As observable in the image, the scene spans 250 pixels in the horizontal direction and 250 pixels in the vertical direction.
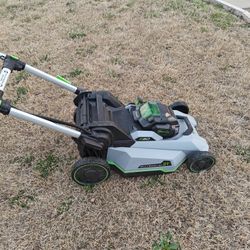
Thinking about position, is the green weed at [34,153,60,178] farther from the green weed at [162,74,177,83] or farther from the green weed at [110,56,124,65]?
the green weed at [110,56,124,65]

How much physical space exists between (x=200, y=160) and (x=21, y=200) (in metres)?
1.57

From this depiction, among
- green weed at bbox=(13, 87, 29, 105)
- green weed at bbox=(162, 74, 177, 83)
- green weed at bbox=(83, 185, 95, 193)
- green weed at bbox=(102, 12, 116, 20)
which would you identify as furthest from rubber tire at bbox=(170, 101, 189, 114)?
green weed at bbox=(102, 12, 116, 20)

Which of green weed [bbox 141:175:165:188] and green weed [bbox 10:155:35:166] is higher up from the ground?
green weed [bbox 141:175:165:188]

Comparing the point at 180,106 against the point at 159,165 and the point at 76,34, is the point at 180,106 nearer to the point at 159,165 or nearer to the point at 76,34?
the point at 159,165

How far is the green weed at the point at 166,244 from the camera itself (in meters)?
2.71

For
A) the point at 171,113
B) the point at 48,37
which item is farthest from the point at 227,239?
the point at 48,37

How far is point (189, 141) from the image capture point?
10.2ft

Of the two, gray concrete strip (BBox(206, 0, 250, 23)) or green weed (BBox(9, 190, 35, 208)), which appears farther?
gray concrete strip (BBox(206, 0, 250, 23))

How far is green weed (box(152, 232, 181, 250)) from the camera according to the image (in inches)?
A: 107

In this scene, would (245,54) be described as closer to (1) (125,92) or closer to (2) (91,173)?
(1) (125,92)

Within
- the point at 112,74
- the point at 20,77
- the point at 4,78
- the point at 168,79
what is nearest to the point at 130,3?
the point at 112,74

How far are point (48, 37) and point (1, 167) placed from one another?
114 inches

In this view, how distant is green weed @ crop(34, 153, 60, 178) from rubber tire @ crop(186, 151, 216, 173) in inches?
48.2

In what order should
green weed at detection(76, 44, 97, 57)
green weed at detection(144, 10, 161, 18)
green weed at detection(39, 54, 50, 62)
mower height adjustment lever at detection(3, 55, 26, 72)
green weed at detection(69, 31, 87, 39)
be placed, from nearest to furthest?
mower height adjustment lever at detection(3, 55, 26, 72), green weed at detection(39, 54, 50, 62), green weed at detection(76, 44, 97, 57), green weed at detection(69, 31, 87, 39), green weed at detection(144, 10, 161, 18)
